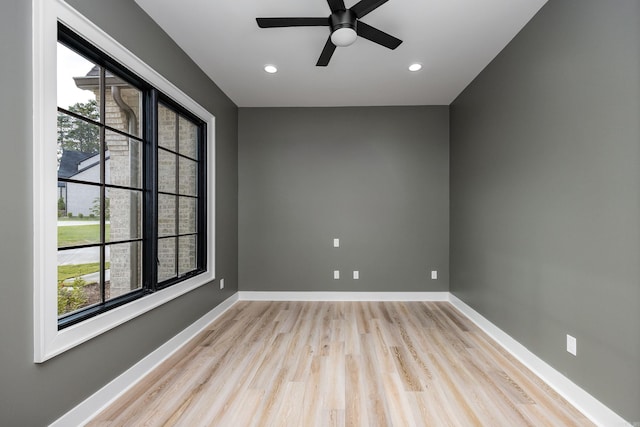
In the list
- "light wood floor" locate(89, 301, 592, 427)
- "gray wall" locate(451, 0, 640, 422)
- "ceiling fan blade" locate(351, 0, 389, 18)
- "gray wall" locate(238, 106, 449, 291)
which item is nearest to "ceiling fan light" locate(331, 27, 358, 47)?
"ceiling fan blade" locate(351, 0, 389, 18)

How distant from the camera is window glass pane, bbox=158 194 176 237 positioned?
2.71m

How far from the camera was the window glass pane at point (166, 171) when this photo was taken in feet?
8.67

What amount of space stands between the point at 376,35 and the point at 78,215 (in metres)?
2.28

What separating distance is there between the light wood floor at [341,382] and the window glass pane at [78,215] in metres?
1.08

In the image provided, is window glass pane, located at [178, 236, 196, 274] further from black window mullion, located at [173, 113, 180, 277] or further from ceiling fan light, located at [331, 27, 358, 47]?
ceiling fan light, located at [331, 27, 358, 47]

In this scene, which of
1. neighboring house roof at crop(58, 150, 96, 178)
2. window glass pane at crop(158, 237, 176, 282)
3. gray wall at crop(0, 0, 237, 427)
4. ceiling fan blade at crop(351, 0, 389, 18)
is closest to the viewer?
gray wall at crop(0, 0, 237, 427)

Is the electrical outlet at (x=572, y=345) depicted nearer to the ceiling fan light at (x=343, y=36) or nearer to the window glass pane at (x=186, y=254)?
the ceiling fan light at (x=343, y=36)

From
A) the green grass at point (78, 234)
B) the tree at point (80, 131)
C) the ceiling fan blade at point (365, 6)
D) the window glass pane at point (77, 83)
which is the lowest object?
the green grass at point (78, 234)

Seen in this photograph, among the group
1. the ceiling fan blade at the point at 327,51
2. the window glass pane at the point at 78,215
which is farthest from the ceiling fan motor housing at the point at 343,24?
the window glass pane at the point at 78,215

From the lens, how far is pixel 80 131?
1.80 metres

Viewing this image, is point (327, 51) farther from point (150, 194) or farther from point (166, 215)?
point (166, 215)

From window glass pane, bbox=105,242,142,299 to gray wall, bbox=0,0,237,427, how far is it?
0.86 ft

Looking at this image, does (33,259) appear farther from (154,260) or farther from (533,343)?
(533,343)

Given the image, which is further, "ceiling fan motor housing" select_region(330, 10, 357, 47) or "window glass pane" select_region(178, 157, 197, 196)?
"window glass pane" select_region(178, 157, 197, 196)
